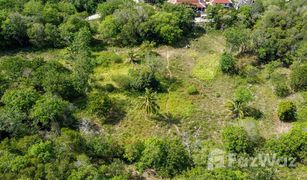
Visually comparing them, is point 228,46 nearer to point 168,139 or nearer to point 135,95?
point 135,95

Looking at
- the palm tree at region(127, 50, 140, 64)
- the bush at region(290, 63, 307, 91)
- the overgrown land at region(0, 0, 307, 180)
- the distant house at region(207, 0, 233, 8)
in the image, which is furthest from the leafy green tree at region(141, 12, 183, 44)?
the bush at region(290, 63, 307, 91)

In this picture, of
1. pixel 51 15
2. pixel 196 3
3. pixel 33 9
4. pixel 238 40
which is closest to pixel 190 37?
pixel 196 3

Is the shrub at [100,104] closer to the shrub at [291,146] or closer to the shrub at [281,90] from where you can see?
the shrub at [291,146]

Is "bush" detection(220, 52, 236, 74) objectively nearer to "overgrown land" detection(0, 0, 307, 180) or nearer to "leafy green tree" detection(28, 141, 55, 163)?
"overgrown land" detection(0, 0, 307, 180)

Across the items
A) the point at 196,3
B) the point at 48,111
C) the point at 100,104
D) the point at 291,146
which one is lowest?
the point at 291,146

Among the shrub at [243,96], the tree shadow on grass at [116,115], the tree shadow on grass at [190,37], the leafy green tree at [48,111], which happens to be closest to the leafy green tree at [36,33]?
the leafy green tree at [48,111]

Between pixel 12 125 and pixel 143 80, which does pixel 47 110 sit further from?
pixel 143 80

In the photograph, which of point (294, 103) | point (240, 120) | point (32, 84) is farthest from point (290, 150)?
point (32, 84)
